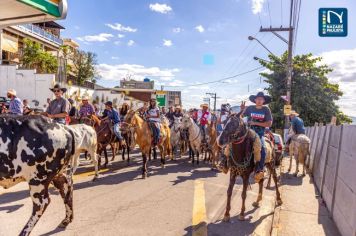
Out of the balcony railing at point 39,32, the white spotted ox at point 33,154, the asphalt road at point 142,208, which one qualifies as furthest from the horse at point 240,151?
the balcony railing at point 39,32

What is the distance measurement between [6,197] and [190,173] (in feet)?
20.3

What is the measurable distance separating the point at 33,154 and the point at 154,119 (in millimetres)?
7772

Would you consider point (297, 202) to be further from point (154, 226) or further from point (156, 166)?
point (156, 166)

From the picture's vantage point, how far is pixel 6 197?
723cm

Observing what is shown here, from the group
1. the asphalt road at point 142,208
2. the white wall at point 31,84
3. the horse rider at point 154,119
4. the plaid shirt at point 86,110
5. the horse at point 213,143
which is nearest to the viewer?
the asphalt road at point 142,208

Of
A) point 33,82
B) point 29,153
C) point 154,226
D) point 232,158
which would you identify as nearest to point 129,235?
point 154,226

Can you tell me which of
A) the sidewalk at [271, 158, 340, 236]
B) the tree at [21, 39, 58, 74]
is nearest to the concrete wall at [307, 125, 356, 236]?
the sidewalk at [271, 158, 340, 236]

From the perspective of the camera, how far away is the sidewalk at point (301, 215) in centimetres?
600

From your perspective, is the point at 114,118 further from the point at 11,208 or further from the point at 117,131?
the point at 11,208

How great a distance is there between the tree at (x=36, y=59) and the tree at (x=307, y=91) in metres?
24.1

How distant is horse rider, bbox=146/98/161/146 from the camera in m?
12.2

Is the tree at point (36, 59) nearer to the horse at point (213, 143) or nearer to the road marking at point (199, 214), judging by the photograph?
the horse at point (213, 143)

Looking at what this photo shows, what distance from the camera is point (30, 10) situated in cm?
538

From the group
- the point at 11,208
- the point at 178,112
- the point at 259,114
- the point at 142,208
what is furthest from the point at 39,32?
the point at 259,114
